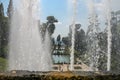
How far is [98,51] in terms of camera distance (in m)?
38.3

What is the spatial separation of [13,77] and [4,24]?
41366 mm

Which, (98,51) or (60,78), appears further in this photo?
(98,51)

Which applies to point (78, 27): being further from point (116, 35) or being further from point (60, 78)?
point (60, 78)

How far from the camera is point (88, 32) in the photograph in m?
39.7

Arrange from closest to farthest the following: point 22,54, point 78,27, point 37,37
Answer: point 22,54, point 37,37, point 78,27

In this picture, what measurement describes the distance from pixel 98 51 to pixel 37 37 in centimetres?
1210

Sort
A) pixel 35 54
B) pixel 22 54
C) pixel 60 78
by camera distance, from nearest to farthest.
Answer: pixel 60 78
pixel 22 54
pixel 35 54

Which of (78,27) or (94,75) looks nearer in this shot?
(94,75)

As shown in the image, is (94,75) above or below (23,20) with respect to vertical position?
below

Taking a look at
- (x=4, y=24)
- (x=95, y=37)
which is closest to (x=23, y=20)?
(x=95, y=37)

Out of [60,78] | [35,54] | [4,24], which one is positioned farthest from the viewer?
[4,24]

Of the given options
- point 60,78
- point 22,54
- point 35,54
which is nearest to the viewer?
point 60,78

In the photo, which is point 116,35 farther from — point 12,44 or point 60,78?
point 60,78

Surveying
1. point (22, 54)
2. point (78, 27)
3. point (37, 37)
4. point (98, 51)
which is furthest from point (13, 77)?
point (78, 27)
